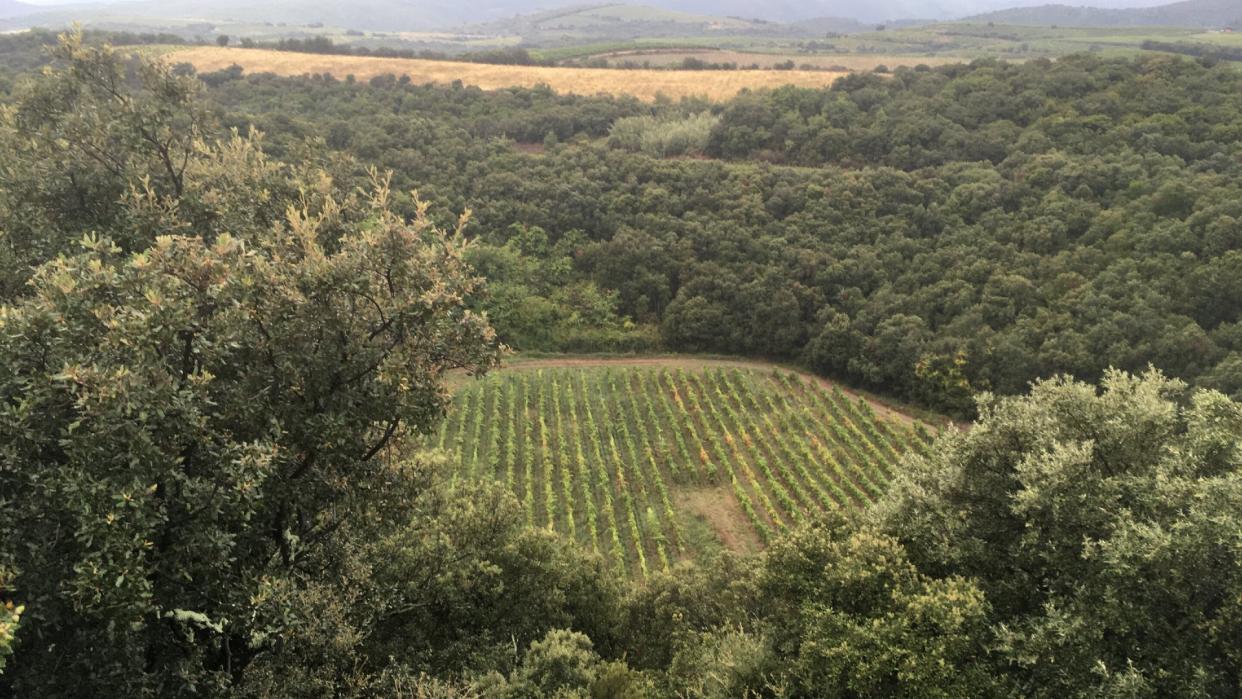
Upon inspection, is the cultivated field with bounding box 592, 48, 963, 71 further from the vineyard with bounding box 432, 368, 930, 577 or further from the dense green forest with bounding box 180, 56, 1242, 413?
the vineyard with bounding box 432, 368, 930, 577

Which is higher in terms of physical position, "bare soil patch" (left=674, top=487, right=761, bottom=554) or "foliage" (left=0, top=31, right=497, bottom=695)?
"foliage" (left=0, top=31, right=497, bottom=695)

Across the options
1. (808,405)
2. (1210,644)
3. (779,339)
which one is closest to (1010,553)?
(1210,644)

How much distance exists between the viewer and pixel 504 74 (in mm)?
79188

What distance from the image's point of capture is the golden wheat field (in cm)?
7394

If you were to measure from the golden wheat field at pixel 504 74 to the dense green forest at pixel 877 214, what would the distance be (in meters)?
7.58

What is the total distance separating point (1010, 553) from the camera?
47.6ft

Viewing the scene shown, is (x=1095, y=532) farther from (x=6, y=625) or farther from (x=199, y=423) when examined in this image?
(x=6, y=625)

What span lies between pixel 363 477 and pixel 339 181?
939 cm

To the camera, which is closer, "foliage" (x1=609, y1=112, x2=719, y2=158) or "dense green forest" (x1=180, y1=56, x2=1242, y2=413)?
"dense green forest" (x1=180, y1=56, x2=1242, y2=413)

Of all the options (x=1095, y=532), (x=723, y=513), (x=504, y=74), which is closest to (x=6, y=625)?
(x=1095, y=532)

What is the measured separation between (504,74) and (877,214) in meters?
51.6

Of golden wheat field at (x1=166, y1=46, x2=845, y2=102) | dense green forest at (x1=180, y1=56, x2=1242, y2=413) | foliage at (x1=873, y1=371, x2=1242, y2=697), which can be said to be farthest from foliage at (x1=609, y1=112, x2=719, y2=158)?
foliage at (x1=873, y1=371, x2=1242, y2=697)

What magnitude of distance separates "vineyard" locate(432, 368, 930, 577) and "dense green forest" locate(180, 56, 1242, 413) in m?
5.86

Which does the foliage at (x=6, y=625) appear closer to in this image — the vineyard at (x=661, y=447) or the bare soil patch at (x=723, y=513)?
the vineyard at (x=661, y=447)
